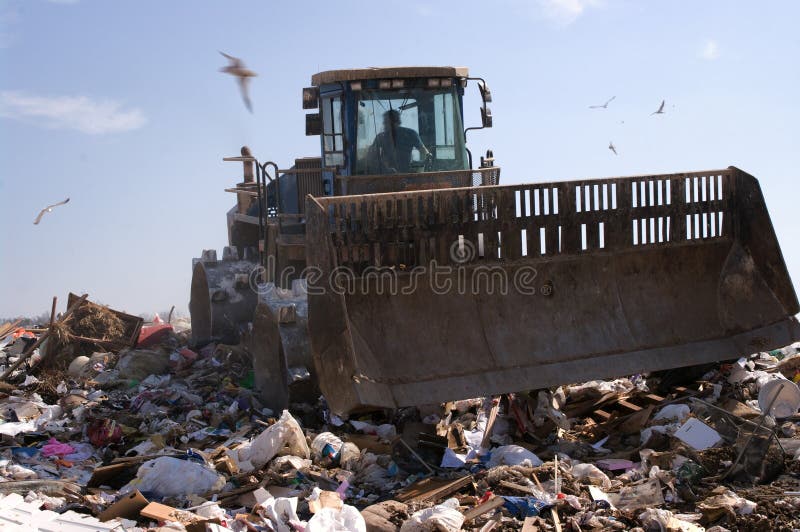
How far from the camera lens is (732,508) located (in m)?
4.62

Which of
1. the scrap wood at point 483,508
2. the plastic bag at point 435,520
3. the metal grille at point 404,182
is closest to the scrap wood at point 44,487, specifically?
the plastic bag at point 435,520

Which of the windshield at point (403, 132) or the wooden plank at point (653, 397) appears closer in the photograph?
the wooden plank at point (653, 397)

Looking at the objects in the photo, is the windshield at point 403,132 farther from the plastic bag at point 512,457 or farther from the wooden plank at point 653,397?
the plastic bag at point 512,457

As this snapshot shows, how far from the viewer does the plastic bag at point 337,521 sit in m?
4.46

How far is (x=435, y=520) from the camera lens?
4469 millimetres

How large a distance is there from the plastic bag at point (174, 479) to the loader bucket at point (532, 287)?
34.1 inches

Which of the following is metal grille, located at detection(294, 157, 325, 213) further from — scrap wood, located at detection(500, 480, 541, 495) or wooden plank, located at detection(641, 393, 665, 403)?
scrap wood, located at detection(500, 480, 541, 495)

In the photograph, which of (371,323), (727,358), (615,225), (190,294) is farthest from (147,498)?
(190,294)

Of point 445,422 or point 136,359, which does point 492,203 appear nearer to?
point 445,422

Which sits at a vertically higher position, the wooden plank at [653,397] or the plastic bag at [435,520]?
the wooden plank at [653,397]

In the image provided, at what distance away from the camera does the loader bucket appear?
19.3 feet

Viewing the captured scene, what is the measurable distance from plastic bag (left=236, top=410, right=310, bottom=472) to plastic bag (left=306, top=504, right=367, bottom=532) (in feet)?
4.01

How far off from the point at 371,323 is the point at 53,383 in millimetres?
4440

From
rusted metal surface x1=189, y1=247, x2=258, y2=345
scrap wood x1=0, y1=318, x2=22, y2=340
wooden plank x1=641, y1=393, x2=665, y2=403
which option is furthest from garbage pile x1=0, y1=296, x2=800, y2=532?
scrap wood x1=0, y1=318, x2=22, y2=340
